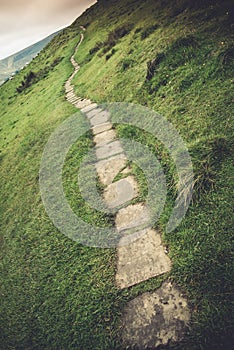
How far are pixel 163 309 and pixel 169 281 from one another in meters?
0.44

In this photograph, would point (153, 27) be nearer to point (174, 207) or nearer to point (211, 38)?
point (211, 38)

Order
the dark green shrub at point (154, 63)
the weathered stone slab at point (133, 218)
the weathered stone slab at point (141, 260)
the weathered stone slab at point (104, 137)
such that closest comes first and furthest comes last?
the weathered stone slab at point (141, 260) → the weathered stone slab at point (133, 218) → the weathered stone slab at point (104, 137) → the dark green shrub at point (154, 63)

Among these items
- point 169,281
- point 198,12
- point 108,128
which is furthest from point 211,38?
point 169,281

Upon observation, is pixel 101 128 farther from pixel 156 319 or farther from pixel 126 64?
pixel 156 319

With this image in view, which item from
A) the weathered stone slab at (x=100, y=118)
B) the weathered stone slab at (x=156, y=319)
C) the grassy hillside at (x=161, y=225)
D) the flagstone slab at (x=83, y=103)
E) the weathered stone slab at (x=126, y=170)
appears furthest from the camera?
the flagstone slab at (x=83, y=103)

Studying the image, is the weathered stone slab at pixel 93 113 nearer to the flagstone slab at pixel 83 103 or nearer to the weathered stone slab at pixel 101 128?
the weathered stone slab at pixel 101 128

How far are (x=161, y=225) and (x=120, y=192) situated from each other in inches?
58.3

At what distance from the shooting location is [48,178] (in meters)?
8.00

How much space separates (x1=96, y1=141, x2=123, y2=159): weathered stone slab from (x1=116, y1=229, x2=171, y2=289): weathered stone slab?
9.93 ft

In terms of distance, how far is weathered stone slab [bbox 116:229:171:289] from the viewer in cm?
437

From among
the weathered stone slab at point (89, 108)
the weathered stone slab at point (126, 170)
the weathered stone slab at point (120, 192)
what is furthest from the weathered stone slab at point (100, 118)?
the weathered stone slab at point (120, 192)

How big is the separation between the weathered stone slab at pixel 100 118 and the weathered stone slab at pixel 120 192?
360 centimetres

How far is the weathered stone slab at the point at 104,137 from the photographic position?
8086 mm

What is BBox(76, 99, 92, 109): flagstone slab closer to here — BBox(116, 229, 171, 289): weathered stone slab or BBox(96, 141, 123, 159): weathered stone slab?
BBox(96, 141, 123, 159): weathered stone slab
